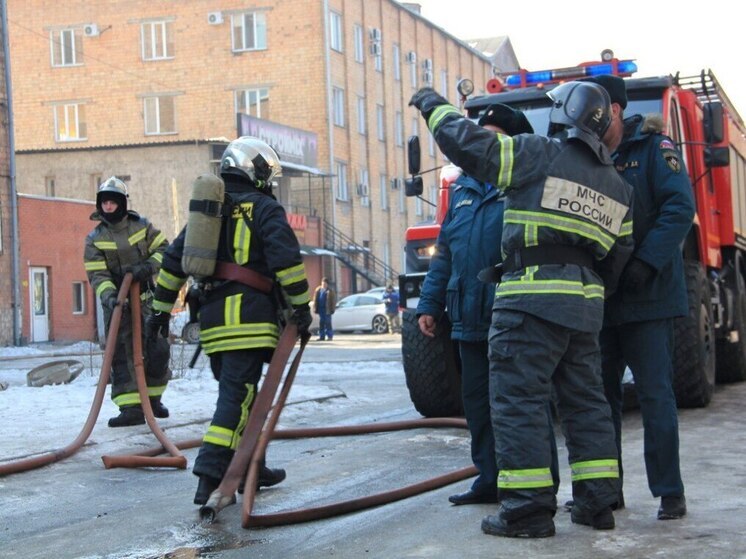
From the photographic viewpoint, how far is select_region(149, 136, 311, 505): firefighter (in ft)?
21.1

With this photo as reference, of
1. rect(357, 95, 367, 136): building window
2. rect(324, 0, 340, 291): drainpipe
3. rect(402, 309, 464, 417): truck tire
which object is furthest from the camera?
rect(357, 95, 367, 136): building window

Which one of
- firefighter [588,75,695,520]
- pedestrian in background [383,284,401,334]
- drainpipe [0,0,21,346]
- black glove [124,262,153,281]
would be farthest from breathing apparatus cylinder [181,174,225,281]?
pedestrian in background [383,284,401,334]

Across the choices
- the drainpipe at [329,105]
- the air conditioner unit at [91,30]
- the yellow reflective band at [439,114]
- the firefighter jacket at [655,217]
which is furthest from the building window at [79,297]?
the yellow reflective band at [439,114]

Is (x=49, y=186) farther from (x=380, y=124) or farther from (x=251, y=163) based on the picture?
(x=251, y=163)

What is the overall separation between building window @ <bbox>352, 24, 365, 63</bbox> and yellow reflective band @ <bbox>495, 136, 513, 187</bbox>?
4587cm

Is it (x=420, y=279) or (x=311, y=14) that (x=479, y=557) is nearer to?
(x=420, y=279)

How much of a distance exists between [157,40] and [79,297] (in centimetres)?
1660

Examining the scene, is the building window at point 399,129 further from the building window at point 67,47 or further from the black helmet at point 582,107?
the black helmet at point 582,107

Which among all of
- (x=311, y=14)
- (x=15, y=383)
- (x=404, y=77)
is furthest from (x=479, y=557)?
(x=404, y=77)

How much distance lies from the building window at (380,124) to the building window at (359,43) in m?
2.87

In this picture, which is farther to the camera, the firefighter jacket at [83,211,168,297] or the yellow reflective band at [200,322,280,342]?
the firefighter jacket at [83,211,168,297]

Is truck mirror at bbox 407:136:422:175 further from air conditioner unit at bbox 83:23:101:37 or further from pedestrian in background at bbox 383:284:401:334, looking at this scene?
air conditioner unit at bbox 83:23:101:37

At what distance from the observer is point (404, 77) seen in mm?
55969

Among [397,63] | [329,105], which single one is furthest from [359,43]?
[397,63]
